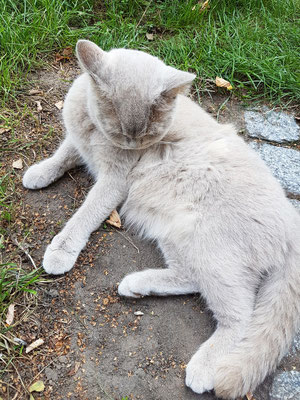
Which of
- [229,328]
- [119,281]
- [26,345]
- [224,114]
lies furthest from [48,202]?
[224,114]

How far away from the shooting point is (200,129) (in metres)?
2.62

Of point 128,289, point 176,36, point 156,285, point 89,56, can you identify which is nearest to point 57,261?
point 128,289

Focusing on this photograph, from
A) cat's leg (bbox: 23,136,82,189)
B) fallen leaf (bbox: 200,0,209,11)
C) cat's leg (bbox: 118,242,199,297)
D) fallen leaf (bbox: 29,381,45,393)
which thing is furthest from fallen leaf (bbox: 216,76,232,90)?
fallen leaf (bbox: 29,381,45,393)

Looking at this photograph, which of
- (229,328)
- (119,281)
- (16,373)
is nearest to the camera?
(16,373)

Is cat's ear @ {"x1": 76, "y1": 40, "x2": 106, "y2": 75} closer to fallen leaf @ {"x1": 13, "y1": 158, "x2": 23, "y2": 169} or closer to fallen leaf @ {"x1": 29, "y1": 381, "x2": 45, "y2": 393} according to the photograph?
fallen leaf @ {"x1": 13, "y1": 158, "x2": 23, "y2": 169}

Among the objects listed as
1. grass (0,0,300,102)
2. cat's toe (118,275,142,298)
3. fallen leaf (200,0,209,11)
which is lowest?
cat's toe (118,275,142,298)

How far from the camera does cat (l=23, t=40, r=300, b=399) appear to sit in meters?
2.07

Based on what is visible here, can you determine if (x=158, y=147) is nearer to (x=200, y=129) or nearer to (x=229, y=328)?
(x=200, y=129)

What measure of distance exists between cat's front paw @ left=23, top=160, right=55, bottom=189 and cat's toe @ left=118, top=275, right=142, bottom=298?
2.86 feet

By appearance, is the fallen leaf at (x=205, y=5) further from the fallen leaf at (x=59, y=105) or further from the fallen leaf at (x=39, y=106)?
the fallen leaf at (x=39, y=106)

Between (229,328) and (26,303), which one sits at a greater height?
(229,328)

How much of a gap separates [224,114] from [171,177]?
3.87 ft

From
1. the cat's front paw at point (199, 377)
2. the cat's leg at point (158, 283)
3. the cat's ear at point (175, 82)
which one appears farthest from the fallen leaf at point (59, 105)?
the cat's front paw at point (199, 377)

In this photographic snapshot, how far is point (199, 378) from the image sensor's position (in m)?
2.01
